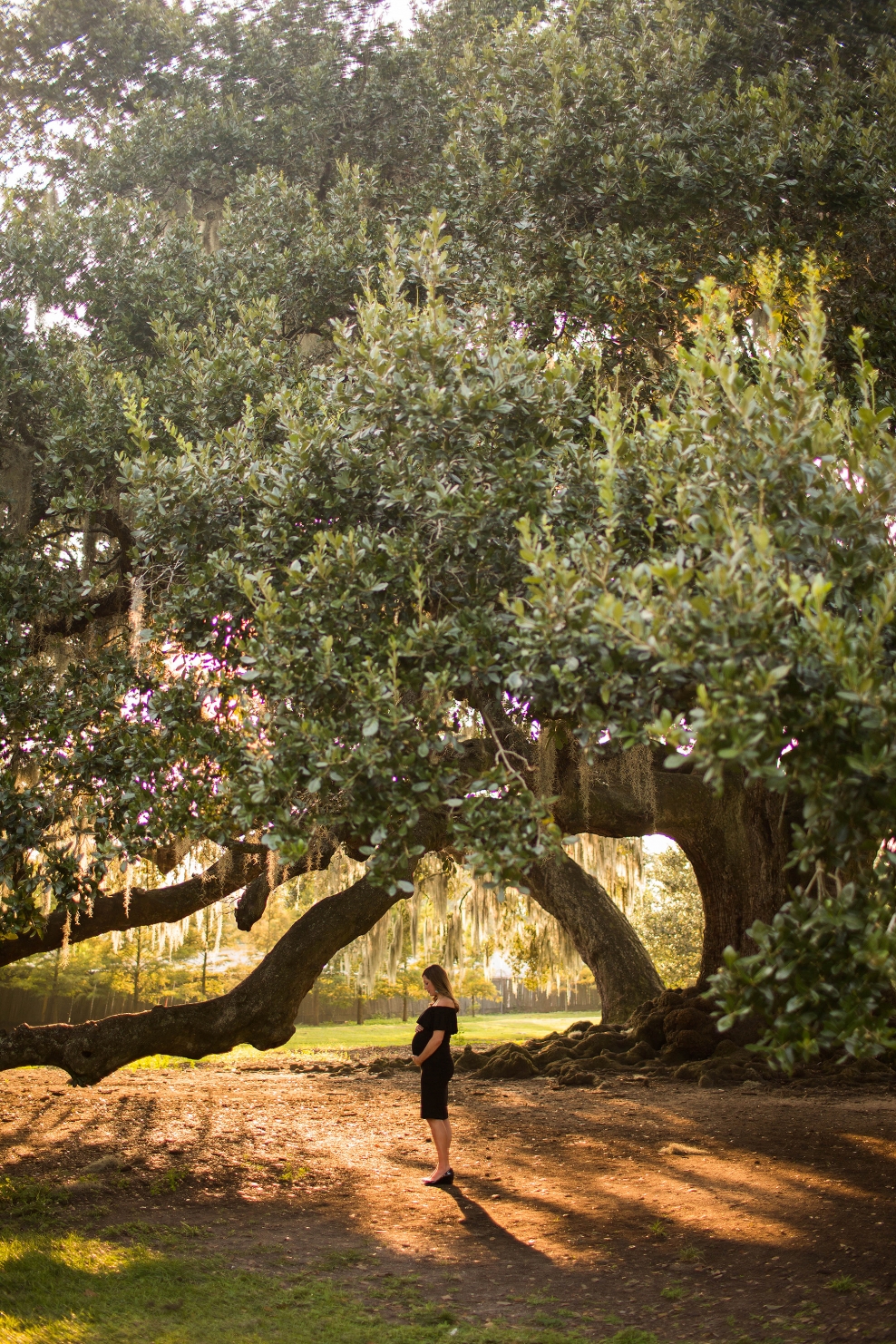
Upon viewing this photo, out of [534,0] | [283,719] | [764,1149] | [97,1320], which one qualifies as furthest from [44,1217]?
[534,0]

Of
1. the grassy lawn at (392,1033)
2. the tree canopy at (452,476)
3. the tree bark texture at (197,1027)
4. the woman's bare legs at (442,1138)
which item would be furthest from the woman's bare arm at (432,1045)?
the grassy lawn at (392,1033)

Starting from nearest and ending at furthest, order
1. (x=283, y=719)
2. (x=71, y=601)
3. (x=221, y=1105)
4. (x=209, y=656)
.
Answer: (x=283, y=719)
(x=209, y=656)
(x=71, y=601)
(x=221, y=1105)

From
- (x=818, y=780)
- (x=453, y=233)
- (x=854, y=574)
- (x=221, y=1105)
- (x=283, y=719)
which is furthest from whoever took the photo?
(x=221, y=1105)

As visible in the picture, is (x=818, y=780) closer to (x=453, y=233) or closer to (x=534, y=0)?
(x=453, y=233)

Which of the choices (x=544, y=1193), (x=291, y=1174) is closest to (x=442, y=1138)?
(x=544, y=1193)

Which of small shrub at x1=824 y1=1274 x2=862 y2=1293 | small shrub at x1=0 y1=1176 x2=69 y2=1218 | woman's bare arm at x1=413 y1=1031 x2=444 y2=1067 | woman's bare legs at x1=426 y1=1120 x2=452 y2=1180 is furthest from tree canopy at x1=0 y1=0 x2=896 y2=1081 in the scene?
small shrub at x1=824 y1=1274 x2=862 y2=1293

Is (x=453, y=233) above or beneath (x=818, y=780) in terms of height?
above

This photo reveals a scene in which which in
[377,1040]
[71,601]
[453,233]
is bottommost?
[377,1040]

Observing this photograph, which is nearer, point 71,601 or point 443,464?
point 443,464

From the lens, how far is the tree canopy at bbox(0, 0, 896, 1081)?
405cm

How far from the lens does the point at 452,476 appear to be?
5617mm

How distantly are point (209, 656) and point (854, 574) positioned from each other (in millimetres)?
4205

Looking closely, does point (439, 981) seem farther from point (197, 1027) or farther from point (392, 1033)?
point (392, 1033)

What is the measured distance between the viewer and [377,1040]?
23.4 metres
